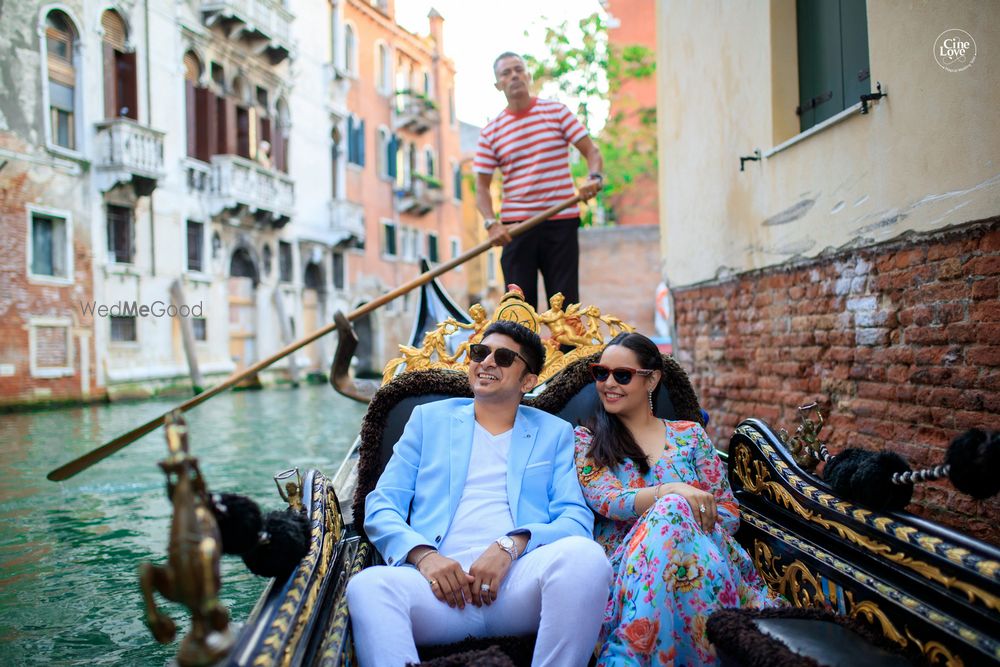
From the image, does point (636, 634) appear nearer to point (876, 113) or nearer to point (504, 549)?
point (504, 549)

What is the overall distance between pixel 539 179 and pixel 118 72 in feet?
32.8

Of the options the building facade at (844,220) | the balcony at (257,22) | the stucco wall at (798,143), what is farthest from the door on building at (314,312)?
the building facade at (844,220)

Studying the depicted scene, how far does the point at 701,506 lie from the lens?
1.68 metres

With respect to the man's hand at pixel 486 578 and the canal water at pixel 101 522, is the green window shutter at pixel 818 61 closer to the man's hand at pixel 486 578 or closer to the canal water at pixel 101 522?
the man's hand at pixel 486 578

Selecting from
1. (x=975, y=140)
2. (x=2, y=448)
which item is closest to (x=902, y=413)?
(x=975, y=140)

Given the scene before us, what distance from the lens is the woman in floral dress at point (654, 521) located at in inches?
60.9

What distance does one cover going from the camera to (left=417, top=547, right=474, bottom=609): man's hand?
61.0 inches

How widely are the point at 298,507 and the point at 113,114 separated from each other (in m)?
11.0

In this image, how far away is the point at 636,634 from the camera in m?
1.53

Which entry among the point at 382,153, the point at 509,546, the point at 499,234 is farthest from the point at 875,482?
the point at 382,153

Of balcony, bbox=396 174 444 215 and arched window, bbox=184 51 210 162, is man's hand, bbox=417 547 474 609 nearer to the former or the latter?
arched window, bbox=184 51 210 162

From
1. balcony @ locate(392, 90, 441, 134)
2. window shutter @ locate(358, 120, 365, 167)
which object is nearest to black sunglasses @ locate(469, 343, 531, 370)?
window shutter @ locate(358, 120, 365, 167)

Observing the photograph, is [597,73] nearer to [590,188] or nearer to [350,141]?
[350,141]

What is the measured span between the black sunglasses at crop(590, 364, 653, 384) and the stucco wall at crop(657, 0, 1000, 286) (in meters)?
1.37
